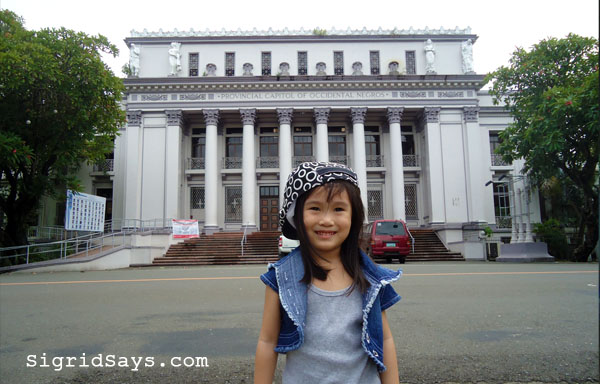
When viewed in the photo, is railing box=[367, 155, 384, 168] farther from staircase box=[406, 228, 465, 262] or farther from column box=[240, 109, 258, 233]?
column box=[240, 109, 258, 233]

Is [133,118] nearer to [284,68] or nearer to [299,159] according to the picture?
[284,68]

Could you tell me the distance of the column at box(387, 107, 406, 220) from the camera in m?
25.7

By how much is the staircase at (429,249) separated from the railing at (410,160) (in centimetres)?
565

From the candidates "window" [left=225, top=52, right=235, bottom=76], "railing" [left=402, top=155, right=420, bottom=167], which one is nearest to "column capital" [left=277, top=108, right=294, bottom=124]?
"window" [left=225, top=52, right=235, bottom=76]

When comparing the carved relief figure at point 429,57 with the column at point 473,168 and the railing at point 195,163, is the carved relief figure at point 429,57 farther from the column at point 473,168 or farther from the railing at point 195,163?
the railing at point 195,163

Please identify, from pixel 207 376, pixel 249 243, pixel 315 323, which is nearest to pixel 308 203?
pixel 315 323

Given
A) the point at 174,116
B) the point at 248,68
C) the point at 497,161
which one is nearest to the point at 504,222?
the point at 497,161

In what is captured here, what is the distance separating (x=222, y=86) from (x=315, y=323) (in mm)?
26573

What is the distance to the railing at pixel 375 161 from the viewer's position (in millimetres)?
28719

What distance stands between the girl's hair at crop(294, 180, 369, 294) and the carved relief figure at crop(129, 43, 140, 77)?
2984 centimetres

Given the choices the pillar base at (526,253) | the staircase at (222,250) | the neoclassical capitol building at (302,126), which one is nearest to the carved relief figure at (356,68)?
the neoclassical capitol building at (302,126)

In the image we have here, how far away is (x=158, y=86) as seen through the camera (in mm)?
26594

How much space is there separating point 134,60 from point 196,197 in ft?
36.2

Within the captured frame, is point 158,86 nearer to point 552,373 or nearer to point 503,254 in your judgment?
point 503,254
